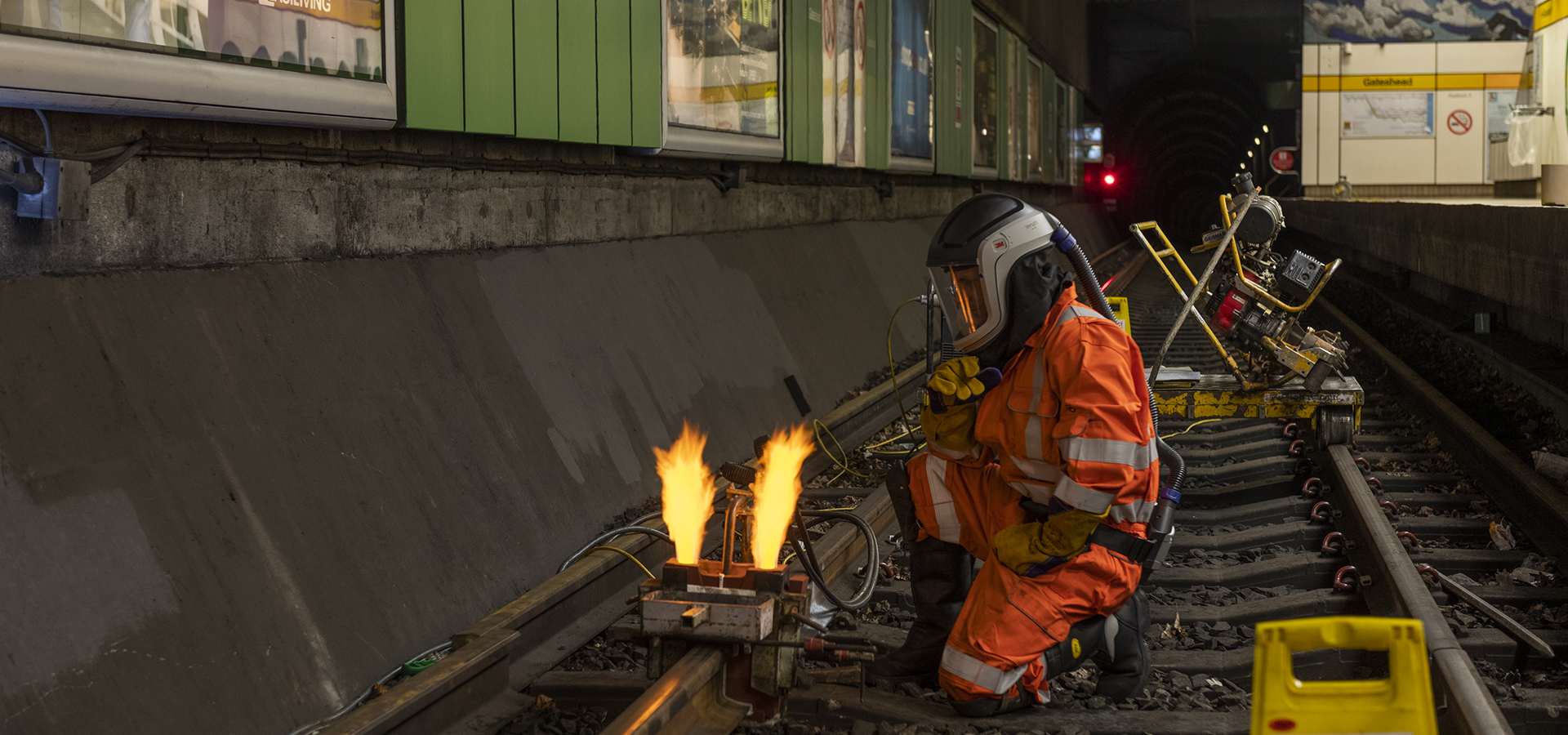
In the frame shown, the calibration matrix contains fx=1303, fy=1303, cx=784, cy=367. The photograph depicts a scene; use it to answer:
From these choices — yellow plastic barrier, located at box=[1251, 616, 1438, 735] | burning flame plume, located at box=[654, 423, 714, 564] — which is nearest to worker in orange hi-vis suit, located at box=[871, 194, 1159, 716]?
burning flame plume, located at box=[654, 423, 714, 564]

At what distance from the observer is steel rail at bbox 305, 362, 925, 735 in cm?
353

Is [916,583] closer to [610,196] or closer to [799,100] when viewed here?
[610,196]

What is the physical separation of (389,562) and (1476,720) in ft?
10.6

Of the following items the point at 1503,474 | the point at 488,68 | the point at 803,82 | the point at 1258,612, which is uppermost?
the point at 803,82

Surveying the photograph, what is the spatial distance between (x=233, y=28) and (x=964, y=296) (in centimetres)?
253

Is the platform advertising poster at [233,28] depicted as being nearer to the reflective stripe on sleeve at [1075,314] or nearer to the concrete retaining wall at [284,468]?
the concrete retaining wall at [284,468]

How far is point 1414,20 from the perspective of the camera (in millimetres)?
35156

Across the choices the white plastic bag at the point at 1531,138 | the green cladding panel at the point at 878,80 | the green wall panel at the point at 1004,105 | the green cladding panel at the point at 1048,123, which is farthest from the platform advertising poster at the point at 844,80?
the green cladding panel at the point at 1048,123

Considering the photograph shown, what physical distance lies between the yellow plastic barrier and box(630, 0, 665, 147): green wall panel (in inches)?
216

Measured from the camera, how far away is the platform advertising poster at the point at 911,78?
14656 millimetres

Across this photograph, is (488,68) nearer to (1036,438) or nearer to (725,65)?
(1036,438)

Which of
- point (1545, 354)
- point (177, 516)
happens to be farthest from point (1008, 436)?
point (1545, 354)

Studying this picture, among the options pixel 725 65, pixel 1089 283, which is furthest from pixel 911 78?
pixel 1089 283

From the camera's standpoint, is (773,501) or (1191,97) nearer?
(773,501)
